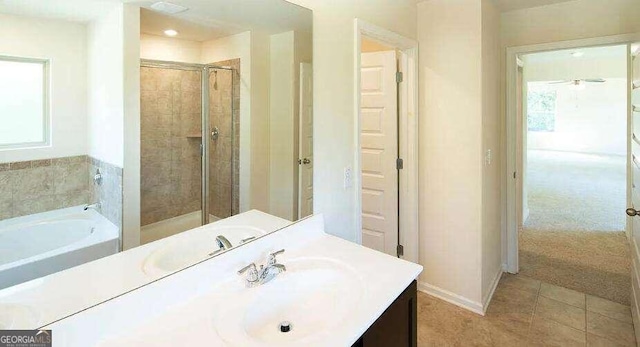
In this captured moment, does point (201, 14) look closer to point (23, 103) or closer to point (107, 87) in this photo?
point (107, 87)

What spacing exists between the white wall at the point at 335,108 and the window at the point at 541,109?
1211 centimetres

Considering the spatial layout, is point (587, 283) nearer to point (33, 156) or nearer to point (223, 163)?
point (223, 163)

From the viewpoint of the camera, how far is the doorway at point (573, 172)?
3.16 m

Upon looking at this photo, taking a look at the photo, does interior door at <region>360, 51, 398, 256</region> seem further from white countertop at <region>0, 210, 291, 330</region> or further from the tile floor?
white countertop at <region>0, 210, 291, 330</region>

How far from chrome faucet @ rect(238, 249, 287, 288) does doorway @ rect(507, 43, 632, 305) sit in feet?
8.61

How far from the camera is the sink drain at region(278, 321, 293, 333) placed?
3.91 ft

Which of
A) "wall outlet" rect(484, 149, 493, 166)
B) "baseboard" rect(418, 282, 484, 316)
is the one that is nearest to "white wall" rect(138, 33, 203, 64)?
"wall outlet" rect(484, 149, 493, 166)

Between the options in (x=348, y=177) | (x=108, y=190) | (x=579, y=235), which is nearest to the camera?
(x=108, y=190)

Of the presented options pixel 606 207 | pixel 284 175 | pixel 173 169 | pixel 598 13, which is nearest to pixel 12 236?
pixel 173 169

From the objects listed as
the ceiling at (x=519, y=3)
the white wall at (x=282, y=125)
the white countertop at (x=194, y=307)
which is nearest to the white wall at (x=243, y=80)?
the white wall at (x=282, y=125)

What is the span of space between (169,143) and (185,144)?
0.19ft

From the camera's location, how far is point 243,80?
145 centimetres

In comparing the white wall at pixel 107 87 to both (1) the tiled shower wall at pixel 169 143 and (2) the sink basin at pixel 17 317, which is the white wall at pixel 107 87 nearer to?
(1) the tiled shower wall at pixel 169 143

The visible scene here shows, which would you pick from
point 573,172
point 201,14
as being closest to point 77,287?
point 201,14
